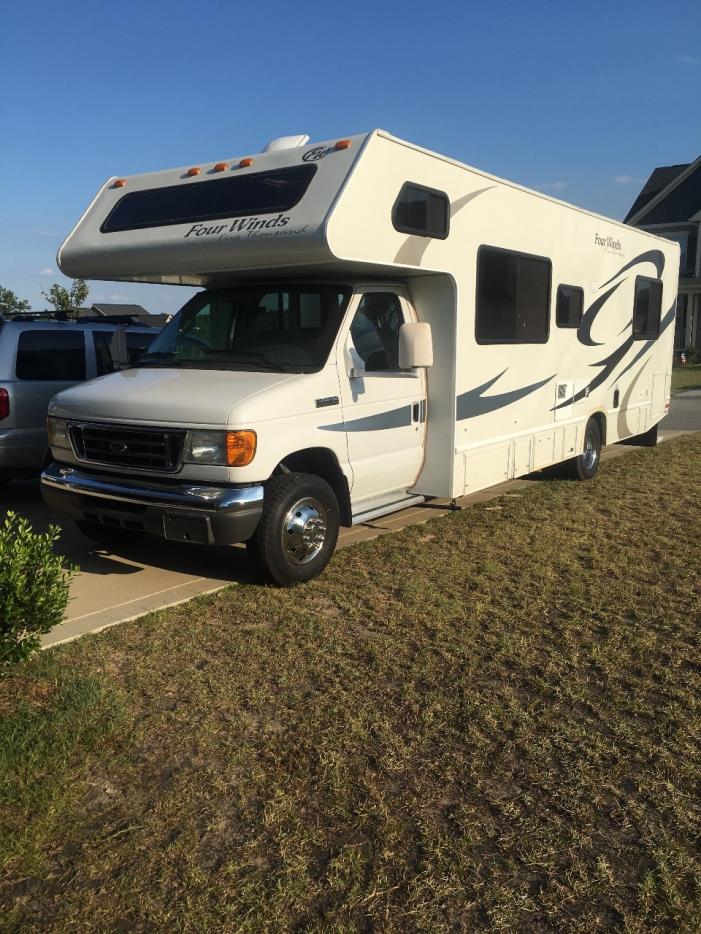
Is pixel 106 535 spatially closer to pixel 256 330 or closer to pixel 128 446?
pixel 128 446

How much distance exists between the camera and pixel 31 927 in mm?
2469

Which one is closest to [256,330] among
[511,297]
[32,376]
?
[511,297]

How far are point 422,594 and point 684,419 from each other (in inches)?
492

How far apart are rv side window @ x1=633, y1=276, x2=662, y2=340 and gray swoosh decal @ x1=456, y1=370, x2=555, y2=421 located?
3.39 metres

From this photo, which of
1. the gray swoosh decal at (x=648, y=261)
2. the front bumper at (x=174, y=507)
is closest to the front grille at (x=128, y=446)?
the front bumper at (x=174, y=507)

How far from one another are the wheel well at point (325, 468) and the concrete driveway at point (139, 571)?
87 cm

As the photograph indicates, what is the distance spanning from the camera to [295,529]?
5.40m

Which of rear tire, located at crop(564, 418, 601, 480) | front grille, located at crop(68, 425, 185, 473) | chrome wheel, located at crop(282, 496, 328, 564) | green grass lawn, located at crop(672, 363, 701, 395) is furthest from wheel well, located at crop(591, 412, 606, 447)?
green grass lawn, located at crop(672, 363, 701, 395)

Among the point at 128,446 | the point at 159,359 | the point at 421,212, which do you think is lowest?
the point at 128,446

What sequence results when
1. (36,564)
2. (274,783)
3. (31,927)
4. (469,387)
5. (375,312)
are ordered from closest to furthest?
(31,927) < (274,783) < (36,564) < (375,312) < (469,387)

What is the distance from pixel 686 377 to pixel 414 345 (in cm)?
2299

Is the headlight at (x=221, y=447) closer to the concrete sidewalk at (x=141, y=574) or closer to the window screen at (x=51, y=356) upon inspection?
the concrete sidewalk at (x=141, y=574)

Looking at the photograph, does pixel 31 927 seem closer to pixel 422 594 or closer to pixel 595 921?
pixel 595 921

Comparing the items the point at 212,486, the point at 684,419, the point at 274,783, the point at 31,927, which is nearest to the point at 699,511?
the point at 212,486
